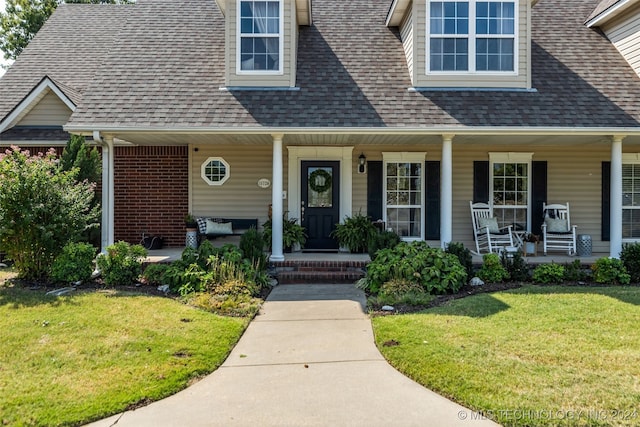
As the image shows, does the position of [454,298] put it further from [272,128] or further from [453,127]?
[272,128]

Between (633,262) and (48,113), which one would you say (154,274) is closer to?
(48,113)

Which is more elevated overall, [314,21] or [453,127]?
[314,21]

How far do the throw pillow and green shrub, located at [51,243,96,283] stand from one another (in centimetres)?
276

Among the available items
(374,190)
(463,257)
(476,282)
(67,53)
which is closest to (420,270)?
(463,257)

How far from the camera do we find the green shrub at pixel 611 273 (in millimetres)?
7679

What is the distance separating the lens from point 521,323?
17.7 ft

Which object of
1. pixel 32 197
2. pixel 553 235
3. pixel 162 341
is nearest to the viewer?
pixel 162 341

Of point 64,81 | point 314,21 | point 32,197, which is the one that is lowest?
point 32,197

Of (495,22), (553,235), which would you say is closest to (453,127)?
(495,22)

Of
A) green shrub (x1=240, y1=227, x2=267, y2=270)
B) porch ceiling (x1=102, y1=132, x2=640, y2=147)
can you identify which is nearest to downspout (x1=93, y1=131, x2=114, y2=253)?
porch ceiling (x1=102, y1=132, x2=640, y2=147)

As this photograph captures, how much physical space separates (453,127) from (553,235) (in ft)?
12.6

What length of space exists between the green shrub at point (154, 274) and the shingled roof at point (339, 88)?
252 centimetres

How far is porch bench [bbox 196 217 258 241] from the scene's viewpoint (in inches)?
396

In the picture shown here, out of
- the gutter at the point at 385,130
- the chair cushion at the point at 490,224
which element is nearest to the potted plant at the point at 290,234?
the gutter at the point at 385,130
